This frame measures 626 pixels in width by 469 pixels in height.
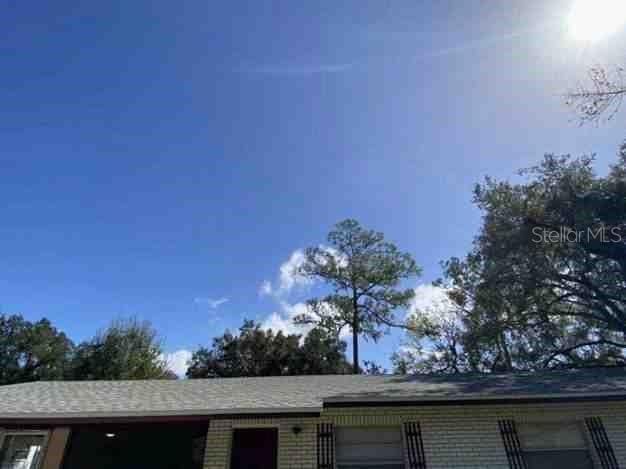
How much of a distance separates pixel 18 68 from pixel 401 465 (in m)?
12.5

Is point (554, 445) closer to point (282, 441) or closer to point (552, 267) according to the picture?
point (282, 441)

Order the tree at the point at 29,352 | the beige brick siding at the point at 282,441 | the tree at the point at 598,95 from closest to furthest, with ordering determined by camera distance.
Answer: the tree at the point at 598,95
the beige brick siding at the point at 282,441
the tree at the point at 29,352

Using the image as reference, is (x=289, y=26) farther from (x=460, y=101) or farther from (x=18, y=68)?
(x=18, y=68)

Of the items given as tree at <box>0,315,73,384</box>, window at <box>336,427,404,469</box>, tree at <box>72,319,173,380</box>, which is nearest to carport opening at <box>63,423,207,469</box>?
window at <box>336,427,404,469</box>

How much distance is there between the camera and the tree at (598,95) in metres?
5.02

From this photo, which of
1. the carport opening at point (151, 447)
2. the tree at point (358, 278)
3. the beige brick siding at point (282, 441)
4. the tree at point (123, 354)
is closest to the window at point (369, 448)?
the beige brick siding at point (282, 441)

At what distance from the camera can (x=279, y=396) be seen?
6891 mm

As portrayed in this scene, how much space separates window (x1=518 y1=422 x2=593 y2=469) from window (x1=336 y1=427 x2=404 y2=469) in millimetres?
2241

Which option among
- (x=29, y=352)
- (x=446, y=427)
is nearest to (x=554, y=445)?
(x=446, y=427)

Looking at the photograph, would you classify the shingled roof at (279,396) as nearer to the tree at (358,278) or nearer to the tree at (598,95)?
the tree at (598,95)

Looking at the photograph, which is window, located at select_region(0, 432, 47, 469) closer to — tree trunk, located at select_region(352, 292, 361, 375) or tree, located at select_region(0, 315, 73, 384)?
tree trunk, located at select_region(352, 292, 361, 375)

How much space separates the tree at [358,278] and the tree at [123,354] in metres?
11.4

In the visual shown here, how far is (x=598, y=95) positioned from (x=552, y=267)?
11.8 metres

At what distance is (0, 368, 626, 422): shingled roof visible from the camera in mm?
5898
